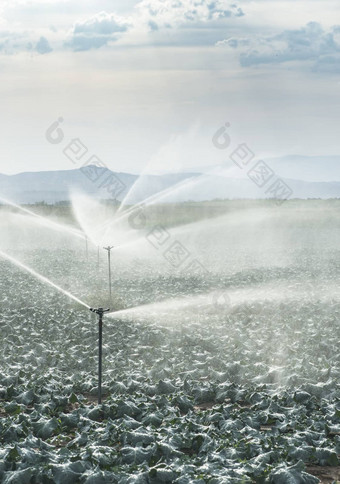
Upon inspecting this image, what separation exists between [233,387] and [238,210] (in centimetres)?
6630

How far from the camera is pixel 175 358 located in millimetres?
13852

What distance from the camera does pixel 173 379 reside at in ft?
40.1

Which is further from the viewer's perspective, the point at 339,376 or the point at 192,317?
the point at 192,317

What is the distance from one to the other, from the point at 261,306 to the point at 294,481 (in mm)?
12625

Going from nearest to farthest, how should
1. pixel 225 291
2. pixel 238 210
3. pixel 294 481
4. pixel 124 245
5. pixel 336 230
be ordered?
pixel 294 481, pixel 225 291, pixel 124 245, pixel 336 230, pixel 238 210

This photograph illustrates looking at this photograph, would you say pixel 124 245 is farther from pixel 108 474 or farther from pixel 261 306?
pixel 108 474

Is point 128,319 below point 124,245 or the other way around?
below

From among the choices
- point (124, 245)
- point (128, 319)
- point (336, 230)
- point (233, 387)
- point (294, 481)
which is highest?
point (336, 230)

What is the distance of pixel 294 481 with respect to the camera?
7.38 m

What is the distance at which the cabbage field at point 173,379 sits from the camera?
796 cm

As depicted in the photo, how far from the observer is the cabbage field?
313 inches

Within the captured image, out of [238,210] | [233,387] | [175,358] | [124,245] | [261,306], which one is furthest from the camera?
[238,210]

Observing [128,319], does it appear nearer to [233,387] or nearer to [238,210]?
[233,387]

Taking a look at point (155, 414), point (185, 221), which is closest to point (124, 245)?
point (185, 221)
